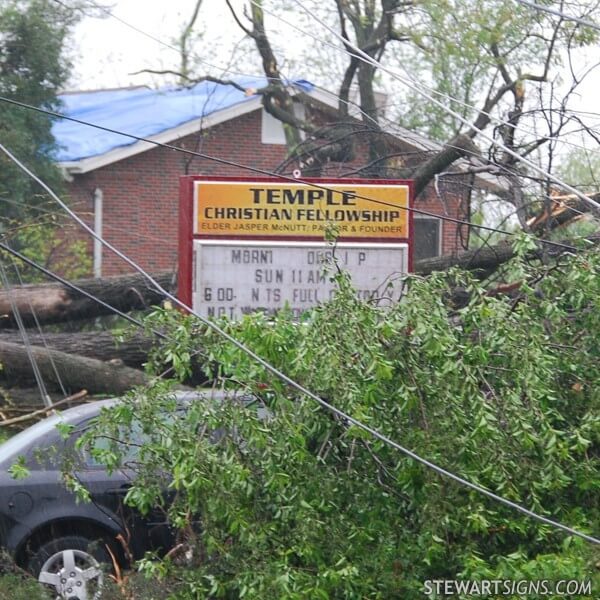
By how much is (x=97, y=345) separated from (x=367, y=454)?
701cm

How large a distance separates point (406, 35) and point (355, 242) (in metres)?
8.88

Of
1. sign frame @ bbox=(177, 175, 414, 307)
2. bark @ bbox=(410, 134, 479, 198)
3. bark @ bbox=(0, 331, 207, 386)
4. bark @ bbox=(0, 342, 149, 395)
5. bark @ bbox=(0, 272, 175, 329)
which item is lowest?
bark @ bbox=(0, 342, 149, 395)

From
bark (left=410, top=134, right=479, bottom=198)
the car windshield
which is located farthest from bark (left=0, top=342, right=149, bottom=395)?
the car windshield

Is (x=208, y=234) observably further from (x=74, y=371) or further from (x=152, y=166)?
(x=152, y=166)

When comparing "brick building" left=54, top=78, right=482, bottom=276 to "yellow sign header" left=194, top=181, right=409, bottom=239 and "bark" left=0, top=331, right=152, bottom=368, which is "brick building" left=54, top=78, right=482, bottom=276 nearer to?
"bark" left=0, top=331, right=152, bottom=368

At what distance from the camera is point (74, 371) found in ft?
38.3

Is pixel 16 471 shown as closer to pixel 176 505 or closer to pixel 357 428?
pixel 176 505

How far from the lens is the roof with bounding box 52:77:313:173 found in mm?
20875

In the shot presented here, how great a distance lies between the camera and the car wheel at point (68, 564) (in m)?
6.80

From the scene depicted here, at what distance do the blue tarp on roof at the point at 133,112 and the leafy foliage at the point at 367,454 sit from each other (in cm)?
1304

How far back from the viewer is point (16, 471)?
5.88m

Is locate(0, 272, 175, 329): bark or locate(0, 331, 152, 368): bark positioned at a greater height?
locate(0, 272, 175, 329): bark

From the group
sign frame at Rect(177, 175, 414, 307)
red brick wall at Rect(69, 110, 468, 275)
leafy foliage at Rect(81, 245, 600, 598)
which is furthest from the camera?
red brick wall at Rect(69, 110, 468, 275)

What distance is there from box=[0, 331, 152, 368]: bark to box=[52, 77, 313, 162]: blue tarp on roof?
7.36 metres
